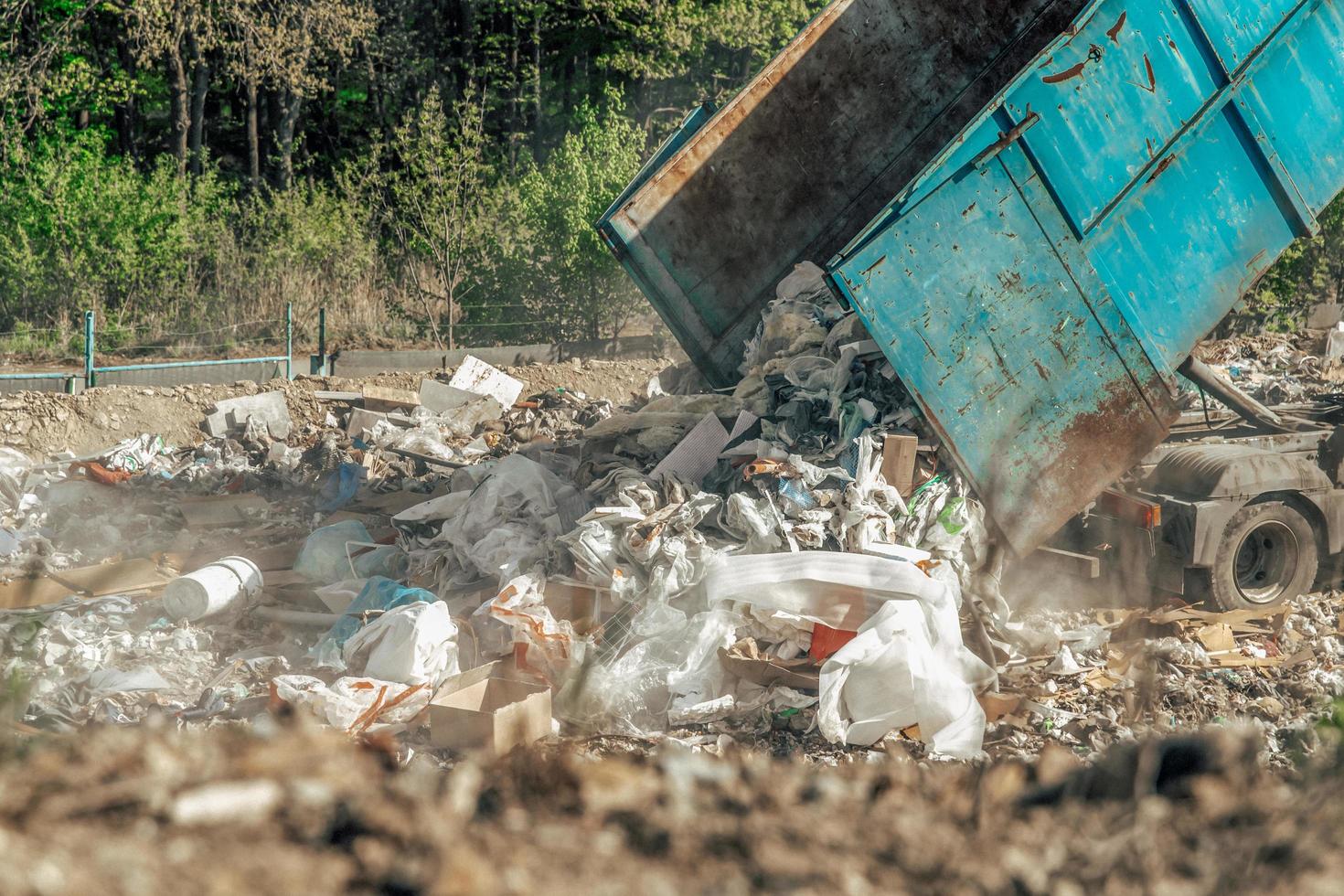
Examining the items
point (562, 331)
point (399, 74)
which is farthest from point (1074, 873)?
point (399, 74)

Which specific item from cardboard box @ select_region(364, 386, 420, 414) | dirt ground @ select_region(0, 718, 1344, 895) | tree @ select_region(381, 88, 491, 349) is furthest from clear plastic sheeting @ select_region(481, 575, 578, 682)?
tree @ select_region(381, 88, 491, 349)

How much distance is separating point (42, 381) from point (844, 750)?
27.5 feet

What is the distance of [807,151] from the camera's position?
21.8 feet

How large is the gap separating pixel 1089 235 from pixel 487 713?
11.2 ft

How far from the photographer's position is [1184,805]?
1.72 metres

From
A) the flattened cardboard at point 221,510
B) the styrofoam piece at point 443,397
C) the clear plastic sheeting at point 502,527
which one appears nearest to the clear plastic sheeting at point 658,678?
the clear plastic sheeting at point 502,527

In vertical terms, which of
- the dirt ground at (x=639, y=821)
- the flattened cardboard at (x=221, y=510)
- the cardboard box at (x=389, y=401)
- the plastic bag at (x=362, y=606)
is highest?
the dirt ground at (x=639, y=821)

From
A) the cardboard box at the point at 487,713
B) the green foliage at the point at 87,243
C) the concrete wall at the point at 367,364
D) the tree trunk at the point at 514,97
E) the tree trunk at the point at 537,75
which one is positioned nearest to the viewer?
the cardboard box at the point at 487,713

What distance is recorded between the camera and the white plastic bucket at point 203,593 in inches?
209

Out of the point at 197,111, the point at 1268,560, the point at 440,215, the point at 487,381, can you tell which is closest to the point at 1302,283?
the point at 1268,560

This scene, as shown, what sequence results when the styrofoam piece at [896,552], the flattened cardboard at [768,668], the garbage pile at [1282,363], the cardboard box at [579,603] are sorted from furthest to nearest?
the garbage pile at [1282,363] < the cardboard box at [579,603] < the styrofoam piece at [896,552] < the flattened cardboard at [768,668]

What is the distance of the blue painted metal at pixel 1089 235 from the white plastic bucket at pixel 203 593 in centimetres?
332

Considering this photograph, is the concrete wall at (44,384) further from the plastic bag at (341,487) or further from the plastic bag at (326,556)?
the plastic bag at (326,556)

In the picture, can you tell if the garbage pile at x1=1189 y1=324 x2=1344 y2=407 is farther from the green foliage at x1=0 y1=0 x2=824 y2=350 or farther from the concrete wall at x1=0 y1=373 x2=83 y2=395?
the concrete wall at x1=0 y1=373 x2=83 y2=395
